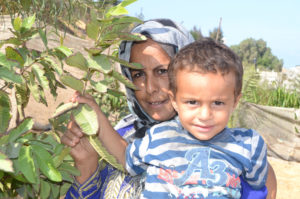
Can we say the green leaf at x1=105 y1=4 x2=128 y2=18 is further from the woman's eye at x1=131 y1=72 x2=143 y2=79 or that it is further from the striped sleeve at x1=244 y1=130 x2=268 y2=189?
the striped sleeve at x1=244 y1=130 x2=268 y2=189

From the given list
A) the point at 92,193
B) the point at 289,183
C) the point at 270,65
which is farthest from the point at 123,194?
the point at 270,65

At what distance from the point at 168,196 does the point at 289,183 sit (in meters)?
5.57

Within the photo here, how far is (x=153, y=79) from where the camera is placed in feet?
5.78

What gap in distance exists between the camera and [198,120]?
4.69 feet

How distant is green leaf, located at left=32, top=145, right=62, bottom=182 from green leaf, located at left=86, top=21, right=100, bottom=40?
438mm

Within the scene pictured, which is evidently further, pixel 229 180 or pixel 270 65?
pixel 270 65

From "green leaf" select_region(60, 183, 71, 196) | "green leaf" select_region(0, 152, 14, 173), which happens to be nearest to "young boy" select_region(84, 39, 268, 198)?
"green leaf" select_region(60, 183, 71, 196)

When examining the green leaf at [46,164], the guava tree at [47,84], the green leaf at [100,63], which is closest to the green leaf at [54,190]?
the guava tree at [47,84]

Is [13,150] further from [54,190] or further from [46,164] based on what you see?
[54,190]

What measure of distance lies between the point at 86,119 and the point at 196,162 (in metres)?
0.50

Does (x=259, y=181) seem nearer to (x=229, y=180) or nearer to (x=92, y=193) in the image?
(x=229, y=180)

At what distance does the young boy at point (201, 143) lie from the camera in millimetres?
1421

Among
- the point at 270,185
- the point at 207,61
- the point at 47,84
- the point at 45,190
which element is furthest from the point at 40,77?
the point at 270,185

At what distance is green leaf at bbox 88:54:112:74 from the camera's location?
1.23 m
